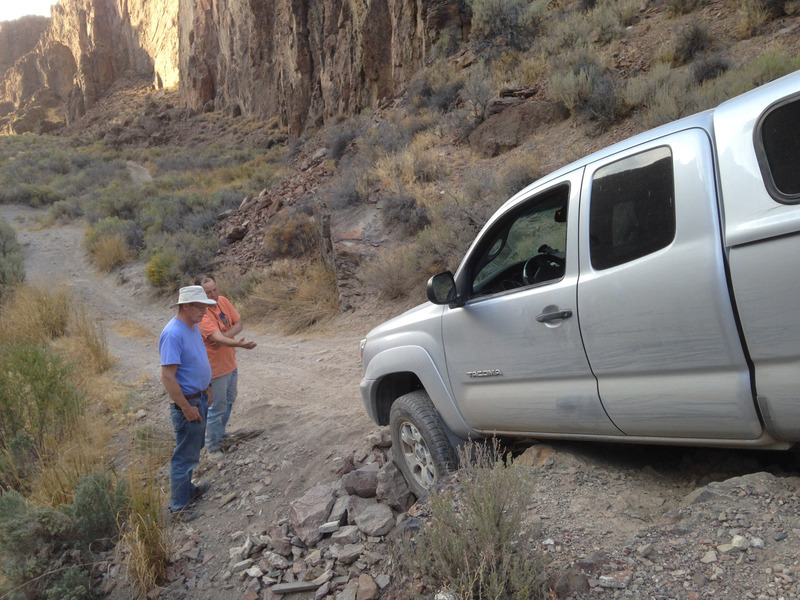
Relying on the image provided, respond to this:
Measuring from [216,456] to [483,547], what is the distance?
Result: 4.26m

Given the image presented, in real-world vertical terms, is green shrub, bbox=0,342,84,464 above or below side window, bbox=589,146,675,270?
below

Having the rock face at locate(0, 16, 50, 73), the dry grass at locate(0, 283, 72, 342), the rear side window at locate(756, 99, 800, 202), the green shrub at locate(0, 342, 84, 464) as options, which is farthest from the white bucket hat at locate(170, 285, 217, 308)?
the rock face at locate(0, 16, 50, 73)

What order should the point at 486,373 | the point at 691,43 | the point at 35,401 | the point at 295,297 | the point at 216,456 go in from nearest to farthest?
1. the point at 486,373
2. the point at 216,456
3. the point at 35,401
4. the point at 691,43
5. the point at 295,297

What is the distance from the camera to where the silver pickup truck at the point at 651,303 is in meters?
2.12

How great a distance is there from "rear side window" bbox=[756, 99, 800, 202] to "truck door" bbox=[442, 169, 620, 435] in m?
0.89

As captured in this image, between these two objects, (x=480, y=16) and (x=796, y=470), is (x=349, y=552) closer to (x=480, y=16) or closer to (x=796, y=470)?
(x=796, y=470)

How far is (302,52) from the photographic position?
1257 inches

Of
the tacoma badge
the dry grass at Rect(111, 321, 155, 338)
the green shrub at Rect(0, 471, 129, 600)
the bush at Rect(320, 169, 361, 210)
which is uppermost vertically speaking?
the bush at Rect(320, 169, 361, 210)

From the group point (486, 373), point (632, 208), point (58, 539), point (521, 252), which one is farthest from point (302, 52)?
point (632, 208)

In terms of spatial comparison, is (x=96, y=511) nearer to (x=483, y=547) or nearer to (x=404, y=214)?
(x=483, y=547)

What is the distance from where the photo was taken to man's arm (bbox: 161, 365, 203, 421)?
4.71 meters

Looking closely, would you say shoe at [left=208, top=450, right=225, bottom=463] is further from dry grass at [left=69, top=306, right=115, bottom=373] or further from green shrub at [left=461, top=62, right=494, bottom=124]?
green shrub at [left=461, top=62, right=494, bottom=124]

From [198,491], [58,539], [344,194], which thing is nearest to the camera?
[58,539]

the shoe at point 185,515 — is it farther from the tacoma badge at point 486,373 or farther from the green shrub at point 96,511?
the tacoma badge at point 486,373
